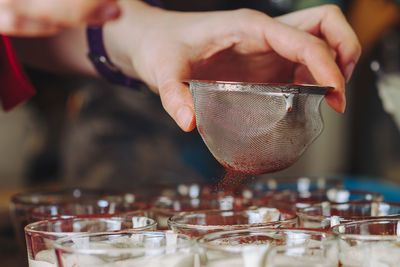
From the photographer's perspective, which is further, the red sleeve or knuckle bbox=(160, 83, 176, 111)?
the red sleeve

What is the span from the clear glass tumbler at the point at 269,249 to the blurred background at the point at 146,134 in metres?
1.03

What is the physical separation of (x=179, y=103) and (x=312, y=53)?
0.33 m

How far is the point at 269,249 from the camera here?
647 millimetres

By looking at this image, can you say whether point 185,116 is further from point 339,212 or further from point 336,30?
point 336,30

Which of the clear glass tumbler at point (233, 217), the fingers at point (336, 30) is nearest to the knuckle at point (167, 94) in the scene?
the clear glass tumbler at point (233, 217)

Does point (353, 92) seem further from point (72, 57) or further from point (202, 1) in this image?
point (72, 57)

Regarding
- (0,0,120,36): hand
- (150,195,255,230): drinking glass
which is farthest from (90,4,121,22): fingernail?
(150,195,255,230): drinking glass

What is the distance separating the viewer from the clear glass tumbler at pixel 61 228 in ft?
2.56

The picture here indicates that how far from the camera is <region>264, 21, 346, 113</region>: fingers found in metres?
1.05

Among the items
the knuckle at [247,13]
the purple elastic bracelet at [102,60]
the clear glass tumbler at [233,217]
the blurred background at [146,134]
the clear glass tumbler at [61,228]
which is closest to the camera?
the clear glass tumbler at [61,228]

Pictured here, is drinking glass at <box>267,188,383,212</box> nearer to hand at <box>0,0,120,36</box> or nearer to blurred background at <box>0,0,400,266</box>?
blurred background at <box>0,0,400,266</box>

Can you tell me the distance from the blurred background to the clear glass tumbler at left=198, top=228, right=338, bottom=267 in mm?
1033

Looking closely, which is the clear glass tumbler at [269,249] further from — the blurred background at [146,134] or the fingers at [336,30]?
the blurred background at [146,134]

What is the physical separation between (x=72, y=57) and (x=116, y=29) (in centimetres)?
30
